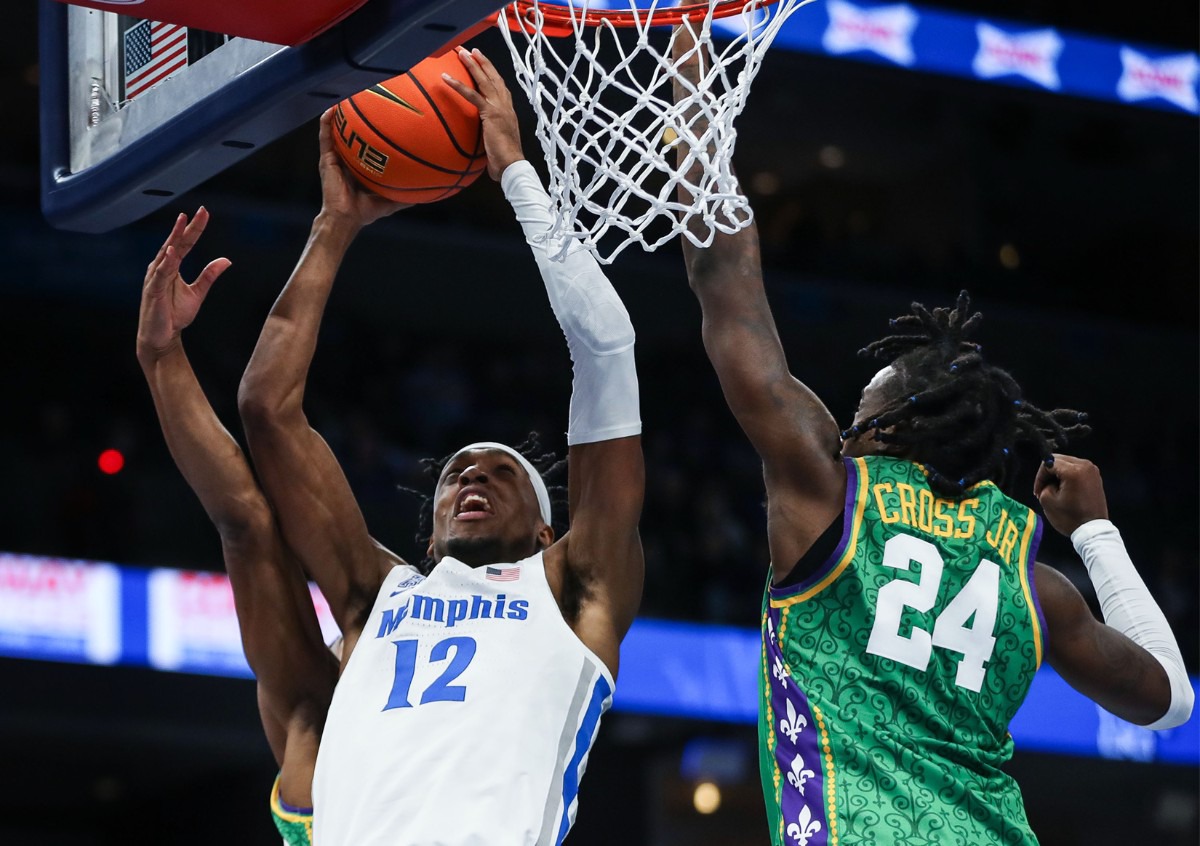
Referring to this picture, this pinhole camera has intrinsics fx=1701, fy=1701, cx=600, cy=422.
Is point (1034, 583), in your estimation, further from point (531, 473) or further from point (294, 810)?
point (294, 810)

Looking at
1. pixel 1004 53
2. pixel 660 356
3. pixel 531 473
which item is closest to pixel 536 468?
pixel 531 473

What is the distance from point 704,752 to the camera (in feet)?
38.4

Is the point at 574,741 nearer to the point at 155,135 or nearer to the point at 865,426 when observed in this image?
the point at 865,426

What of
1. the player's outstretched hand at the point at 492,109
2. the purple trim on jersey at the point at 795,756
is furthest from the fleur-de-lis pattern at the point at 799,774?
the player's outstretched hand at the point at 492,109

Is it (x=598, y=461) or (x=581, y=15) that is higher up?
(x=581, y=15)

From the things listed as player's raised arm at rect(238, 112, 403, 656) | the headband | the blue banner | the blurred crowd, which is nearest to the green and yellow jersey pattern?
player's raised arm at rect(238, 112, 403, 656)

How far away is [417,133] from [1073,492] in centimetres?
150

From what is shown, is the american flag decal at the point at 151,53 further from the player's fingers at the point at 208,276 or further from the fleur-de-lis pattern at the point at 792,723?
the fleur-de-lis pattern at the point at 792,723

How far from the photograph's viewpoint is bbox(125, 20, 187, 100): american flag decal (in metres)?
2.98

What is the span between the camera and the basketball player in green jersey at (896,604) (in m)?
2.85

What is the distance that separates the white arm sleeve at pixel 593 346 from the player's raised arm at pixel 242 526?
0.67 meters

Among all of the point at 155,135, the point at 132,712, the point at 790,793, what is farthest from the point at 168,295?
the point at 132,712

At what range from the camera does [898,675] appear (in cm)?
288

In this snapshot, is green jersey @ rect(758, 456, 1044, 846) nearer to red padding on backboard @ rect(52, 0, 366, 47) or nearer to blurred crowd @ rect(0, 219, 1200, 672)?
red padding on backboard @ rect(52, 0, 366, 47)
